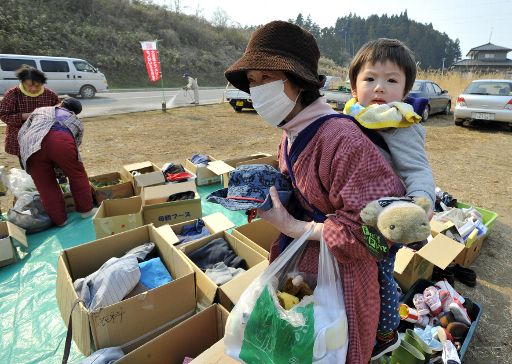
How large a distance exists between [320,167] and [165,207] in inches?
97.3

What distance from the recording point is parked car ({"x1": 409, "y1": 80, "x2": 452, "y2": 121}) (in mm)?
Result: 9383

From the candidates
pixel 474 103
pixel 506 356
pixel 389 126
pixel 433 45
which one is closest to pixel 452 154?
pixel 474 103

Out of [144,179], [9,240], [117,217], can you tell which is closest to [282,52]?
[117,217]

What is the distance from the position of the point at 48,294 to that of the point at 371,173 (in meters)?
2.52

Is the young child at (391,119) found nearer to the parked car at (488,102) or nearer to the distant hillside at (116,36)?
the parked car at (488,102)

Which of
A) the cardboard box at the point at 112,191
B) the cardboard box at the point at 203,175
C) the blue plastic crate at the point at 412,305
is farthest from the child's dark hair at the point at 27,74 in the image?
the blue plastic crate at the point at 412,305

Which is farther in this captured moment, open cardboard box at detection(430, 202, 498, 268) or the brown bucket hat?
open cardboard box at detection(430, 202, 498, 268)

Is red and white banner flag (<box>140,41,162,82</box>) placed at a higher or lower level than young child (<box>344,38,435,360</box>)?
higher

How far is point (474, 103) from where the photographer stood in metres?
8.12

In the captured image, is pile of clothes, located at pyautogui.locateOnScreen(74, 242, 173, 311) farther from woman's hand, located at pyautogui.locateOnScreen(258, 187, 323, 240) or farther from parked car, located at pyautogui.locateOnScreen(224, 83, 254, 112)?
parked car, located at pyautogui.locateOnScreen(224, 83, 254, 112)

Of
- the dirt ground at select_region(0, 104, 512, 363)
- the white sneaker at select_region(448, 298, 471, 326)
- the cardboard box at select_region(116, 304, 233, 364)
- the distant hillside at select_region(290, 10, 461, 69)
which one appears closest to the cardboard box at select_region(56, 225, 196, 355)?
the cardboard box at select_region(116, 304, 233, 364)

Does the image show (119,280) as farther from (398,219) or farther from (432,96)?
(432,96)

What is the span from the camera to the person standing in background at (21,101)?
11.5 feet

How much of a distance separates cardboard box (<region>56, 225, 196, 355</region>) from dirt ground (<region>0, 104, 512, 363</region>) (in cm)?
182
